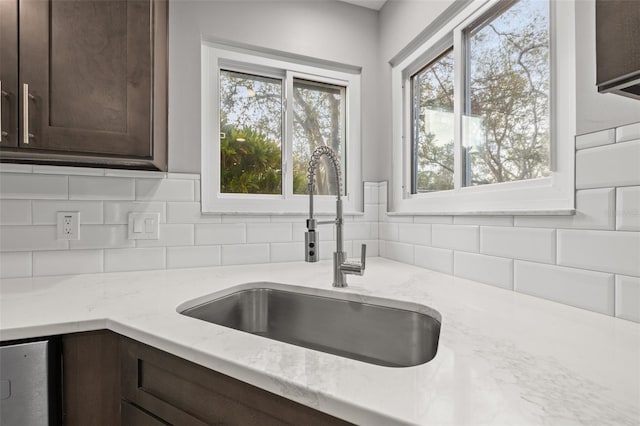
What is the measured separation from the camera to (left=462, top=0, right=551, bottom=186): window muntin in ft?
3.14

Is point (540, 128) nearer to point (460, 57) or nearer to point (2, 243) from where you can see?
point (460, 57)

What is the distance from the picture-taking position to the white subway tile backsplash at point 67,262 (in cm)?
121

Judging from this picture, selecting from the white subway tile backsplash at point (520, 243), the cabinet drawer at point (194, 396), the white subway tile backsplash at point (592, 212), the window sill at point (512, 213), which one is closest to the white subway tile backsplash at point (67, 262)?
the cabinet drawer at point (194, 396)

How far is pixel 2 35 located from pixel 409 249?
5.46 ft

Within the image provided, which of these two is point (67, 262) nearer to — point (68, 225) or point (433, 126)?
point (68, 225)

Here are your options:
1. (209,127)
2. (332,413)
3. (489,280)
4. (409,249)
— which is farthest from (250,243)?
(332,413)

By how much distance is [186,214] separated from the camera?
4.69ft

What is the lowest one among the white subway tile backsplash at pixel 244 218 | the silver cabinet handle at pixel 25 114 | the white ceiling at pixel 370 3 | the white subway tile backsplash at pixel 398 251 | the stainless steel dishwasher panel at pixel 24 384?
the stainless steel dishwasher panel at pixel 24 384

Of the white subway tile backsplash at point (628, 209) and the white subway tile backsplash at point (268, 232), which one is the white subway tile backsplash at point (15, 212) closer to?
the white subway tile backsplash at point (268, 232)

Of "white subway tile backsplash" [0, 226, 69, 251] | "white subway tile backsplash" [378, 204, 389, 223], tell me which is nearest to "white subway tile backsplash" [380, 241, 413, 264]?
"white subway tile backsplash" [378, 204, 389, 223]

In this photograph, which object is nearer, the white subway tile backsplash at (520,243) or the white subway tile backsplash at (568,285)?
the white subway tile backsplash at (568,285)

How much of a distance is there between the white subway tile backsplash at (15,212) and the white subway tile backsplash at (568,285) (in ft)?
5.83

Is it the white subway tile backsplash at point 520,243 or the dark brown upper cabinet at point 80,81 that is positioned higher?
the dark brown upper cabinet at point 80,81

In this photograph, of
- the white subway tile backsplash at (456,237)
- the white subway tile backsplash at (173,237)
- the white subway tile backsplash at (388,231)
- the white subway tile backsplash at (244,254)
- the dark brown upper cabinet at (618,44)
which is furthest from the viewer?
the white subway tile backsplash at (388,231)
